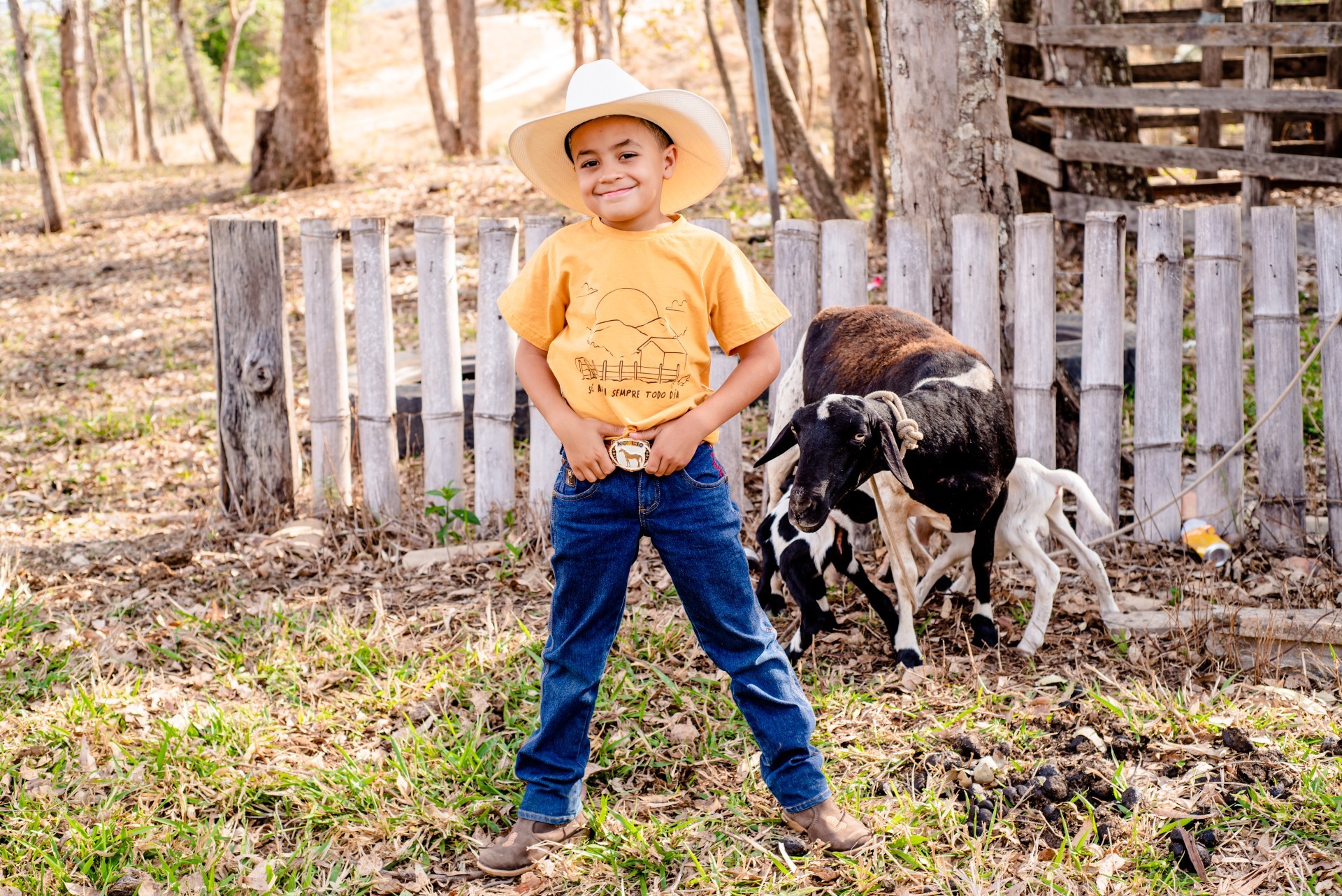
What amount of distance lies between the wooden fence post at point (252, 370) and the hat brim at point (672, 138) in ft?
8.65

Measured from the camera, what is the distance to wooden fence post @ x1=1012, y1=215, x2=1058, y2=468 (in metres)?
Result: 4.86

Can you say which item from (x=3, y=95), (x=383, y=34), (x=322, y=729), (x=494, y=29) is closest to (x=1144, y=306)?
(x=322, y=729)

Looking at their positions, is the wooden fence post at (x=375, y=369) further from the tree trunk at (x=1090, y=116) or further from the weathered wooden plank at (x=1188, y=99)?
the tree trunk at (x=1090, y=116)

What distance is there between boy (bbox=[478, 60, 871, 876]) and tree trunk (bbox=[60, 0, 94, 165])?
18854 millimetres

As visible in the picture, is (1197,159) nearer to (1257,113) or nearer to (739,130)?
(1257,113)

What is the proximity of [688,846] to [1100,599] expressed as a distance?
6.66 feet

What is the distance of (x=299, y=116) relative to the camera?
48.1 feet

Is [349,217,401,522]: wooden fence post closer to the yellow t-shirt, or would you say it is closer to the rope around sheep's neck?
the yellow t-shirt

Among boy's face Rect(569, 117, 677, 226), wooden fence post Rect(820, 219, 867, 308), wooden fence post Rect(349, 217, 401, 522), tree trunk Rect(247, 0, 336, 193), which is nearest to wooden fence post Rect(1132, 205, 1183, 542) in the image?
wooden fence post Rect(820, 219, 867, 308)

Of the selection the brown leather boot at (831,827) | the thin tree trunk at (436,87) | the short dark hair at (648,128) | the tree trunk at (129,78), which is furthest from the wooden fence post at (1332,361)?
the tree trunk at (129,78)

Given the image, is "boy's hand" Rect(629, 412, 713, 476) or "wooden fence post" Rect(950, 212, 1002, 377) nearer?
"boy's hand" Rect(629, 412, 713, 476)

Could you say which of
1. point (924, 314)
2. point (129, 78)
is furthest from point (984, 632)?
point (129, 78)

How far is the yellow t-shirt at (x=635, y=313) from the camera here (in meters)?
2.91

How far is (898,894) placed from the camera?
9.34 feet
